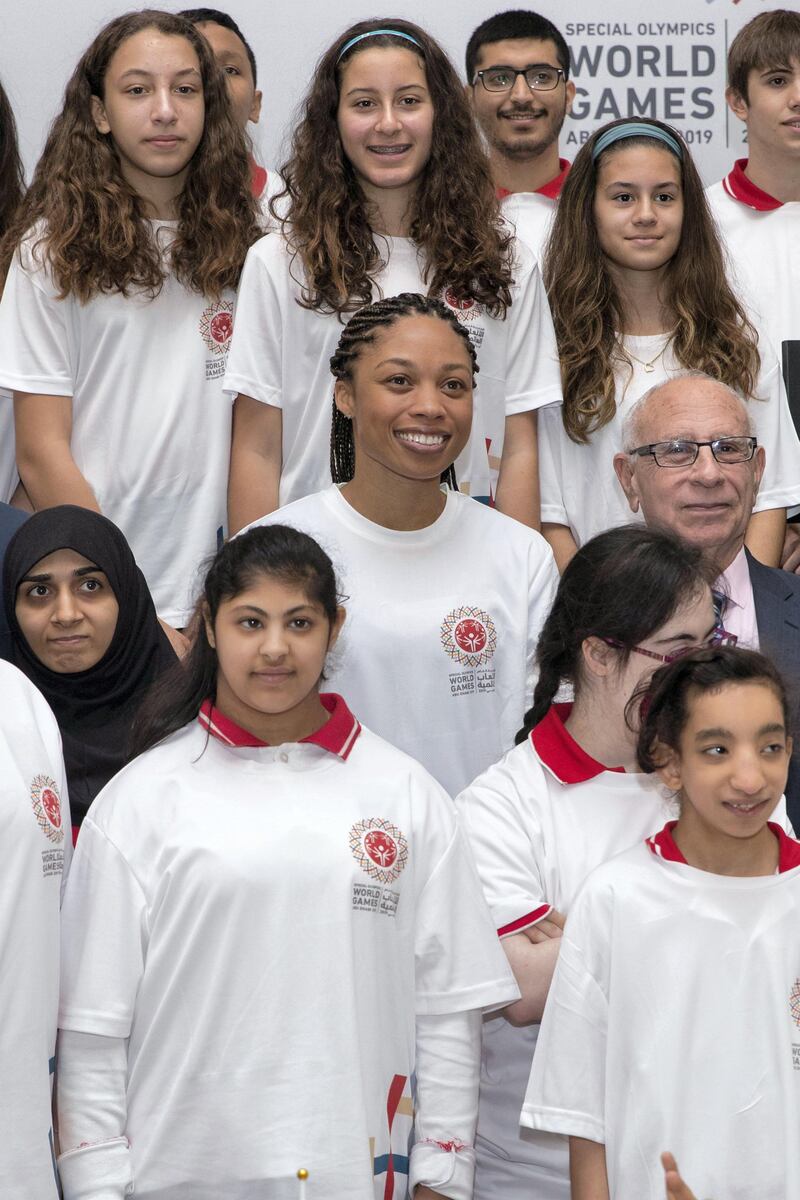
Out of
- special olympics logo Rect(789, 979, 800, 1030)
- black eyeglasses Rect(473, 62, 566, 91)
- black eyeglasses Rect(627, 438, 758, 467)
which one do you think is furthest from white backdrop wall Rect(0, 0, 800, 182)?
special olympics logo Rect(789, 979, 800, 1030)

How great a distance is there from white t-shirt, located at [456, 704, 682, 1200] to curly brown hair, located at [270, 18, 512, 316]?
1250 mm

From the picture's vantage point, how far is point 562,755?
3066 mm

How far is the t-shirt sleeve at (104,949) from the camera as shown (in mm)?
2705

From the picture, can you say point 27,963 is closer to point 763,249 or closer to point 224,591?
point 224,591

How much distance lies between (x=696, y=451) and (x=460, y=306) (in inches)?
25.8

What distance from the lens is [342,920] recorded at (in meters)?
2.73

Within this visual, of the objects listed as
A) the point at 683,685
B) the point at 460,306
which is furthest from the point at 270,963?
the point at 460,306

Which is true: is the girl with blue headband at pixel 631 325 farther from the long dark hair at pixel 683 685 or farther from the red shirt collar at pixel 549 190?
the long dark hair at pixel 683 685

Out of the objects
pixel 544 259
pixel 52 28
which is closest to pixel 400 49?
pixel 544 259

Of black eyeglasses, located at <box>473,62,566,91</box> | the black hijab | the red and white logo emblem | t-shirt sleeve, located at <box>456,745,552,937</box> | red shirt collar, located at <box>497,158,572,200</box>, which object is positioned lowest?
t-shirt sleeve, located at <box>456,745,552,937</box>

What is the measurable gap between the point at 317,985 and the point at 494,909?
367mm

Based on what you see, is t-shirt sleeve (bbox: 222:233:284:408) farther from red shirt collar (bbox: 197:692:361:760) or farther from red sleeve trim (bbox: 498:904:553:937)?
red sleeve trim (bbox: 498:904:553:937)

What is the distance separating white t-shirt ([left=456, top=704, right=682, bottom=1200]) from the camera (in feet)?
9.70

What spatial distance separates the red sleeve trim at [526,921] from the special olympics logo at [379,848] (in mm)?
236
